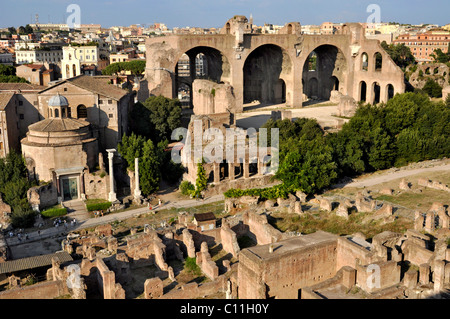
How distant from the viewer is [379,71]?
162ft

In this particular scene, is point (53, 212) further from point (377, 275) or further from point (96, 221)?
point (377, 275)

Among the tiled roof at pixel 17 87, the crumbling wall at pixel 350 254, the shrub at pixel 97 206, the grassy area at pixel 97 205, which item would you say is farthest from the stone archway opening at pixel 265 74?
the crumbling wall at pixel 350 254

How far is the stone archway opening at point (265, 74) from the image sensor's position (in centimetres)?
5078

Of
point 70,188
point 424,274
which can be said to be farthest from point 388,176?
point 70,188

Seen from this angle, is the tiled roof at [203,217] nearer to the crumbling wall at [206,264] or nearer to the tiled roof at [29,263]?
the crumbling wall at [206,264]

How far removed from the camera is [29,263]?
1942 centimetres

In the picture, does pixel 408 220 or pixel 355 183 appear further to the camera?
pixel 355 183

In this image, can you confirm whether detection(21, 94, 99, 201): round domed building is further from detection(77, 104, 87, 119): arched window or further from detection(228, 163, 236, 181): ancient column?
detection(228, 163, 236, 181): ancient column

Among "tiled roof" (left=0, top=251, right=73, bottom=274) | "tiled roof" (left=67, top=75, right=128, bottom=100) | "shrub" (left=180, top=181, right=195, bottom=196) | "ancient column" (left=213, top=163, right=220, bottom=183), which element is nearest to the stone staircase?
"shrub" (left=180, top=181, right=195, bottom=196)

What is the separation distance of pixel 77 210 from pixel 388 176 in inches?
720

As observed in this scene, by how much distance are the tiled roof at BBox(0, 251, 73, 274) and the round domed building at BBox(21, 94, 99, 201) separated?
7877mm

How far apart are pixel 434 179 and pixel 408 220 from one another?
805 centimetres
